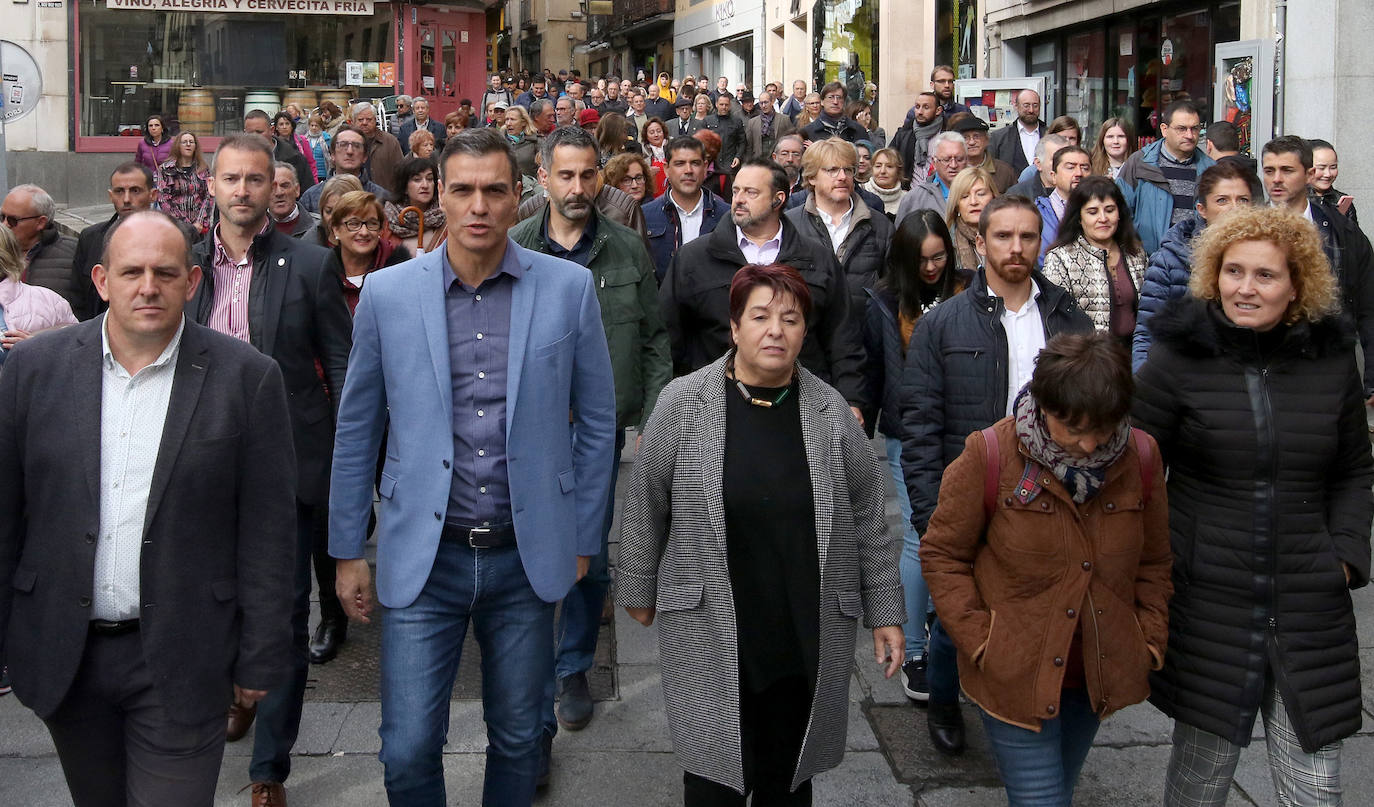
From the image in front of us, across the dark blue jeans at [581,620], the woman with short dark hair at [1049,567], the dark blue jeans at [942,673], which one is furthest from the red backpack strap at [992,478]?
the dark blue jeans at [581,620]

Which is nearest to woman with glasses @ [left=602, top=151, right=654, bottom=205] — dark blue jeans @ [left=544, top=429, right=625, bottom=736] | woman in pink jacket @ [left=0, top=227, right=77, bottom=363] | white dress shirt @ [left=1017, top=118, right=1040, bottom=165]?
woman in pink jacket @ [left=0, top=227, right=77, bottom=363]

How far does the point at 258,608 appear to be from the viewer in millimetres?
3475

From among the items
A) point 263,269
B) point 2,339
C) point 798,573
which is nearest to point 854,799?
point 798,573

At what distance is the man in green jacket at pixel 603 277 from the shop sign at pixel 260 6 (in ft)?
70.7

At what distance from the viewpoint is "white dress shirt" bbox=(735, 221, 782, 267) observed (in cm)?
584

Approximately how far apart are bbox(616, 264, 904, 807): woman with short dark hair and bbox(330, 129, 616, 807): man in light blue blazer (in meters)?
0.30

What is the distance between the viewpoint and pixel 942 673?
16.2 feet

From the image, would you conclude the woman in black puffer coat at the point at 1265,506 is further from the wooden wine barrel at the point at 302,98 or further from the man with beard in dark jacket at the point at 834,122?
the wooden wine barrel at the point at 302,98

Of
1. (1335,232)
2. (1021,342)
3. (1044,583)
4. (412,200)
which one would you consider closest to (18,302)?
(412,200)

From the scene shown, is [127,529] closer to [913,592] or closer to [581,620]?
[581,620]

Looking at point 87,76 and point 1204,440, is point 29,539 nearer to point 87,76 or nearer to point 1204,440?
point 1204,440

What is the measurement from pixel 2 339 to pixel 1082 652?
14.5 feet

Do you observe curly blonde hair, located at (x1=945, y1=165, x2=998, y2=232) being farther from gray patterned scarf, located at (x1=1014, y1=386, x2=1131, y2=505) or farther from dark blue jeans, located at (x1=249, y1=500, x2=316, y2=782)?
dark blue jeans, located at (x1=249, y1=500, x2=316, y2=782)

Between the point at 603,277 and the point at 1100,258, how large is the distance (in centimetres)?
233
